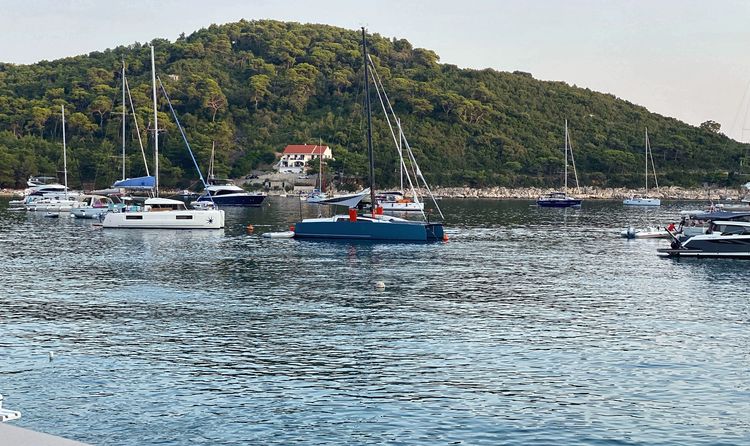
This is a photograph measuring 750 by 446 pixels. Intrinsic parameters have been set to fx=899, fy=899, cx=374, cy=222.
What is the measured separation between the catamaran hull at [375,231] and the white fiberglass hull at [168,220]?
13.3 meters

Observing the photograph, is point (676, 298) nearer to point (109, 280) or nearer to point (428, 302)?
point (428, 302)

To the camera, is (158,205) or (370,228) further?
(158,205)

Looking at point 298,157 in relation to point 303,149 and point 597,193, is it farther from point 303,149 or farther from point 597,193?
point 597,193

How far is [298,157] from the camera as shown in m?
174

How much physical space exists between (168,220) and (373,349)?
50.1m

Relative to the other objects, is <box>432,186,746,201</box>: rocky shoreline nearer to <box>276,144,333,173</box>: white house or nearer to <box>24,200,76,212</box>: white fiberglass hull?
<box>276,144,333,173</box>: white house

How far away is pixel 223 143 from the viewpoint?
A: 172000 millimetres

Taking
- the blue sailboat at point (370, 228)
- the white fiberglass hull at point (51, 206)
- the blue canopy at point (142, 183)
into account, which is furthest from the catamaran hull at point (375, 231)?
the white fiberglass hull at point (51, 206)

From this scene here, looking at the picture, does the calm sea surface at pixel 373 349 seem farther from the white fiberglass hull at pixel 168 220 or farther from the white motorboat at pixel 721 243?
the white fiberglass hull at pixel 168 220

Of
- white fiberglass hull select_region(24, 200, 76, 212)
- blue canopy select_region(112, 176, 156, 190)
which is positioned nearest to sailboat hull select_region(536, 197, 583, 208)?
white fiberglass hull select_region(24, 200, 76, 212)

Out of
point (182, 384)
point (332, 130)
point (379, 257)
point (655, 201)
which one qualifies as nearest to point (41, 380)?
point (182, 384)

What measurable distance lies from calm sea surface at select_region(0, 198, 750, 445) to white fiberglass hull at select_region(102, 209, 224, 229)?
19793 millimetres

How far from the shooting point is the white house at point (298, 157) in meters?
172

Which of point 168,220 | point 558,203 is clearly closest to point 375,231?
point 168,220
